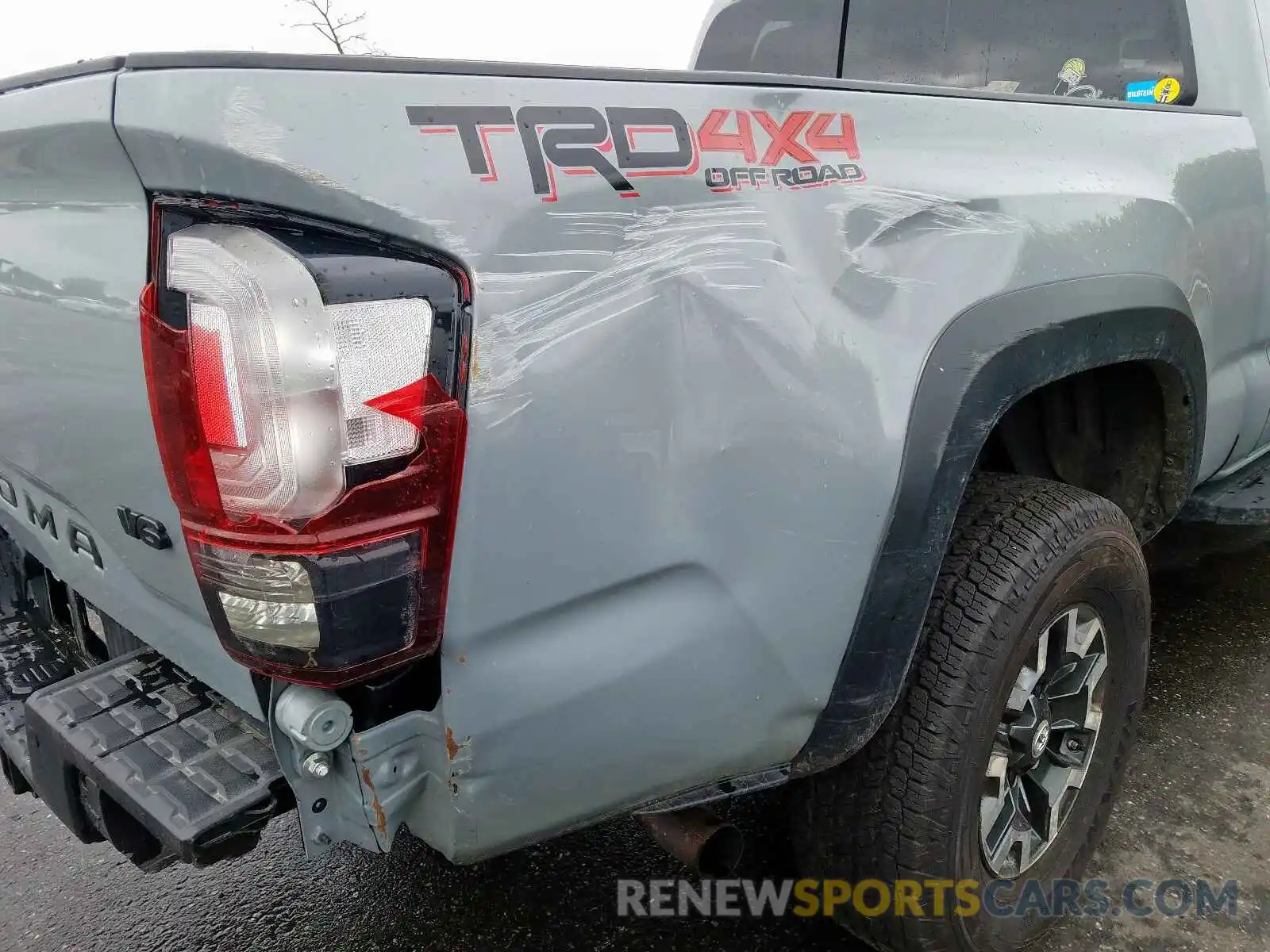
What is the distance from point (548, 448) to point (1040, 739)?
51.4 inches

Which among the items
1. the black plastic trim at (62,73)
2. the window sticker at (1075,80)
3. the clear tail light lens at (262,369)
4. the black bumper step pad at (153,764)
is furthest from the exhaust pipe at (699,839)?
the window sticker at (1075,80)

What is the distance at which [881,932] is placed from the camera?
5.83 ft

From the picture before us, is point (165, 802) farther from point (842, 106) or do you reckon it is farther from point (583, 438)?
point (842, 106)

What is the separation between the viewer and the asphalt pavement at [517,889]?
2.07 meters

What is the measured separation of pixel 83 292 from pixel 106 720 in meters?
0.64

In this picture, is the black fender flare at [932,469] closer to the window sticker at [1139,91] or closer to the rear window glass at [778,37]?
the window sticker at [1139,91]

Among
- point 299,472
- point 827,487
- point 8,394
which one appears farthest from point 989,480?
point 8,394

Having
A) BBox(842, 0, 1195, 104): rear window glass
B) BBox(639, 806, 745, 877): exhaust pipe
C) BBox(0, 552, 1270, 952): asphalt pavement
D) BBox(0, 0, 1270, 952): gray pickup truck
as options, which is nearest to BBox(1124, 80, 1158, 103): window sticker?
BBox(842, 0, 1195, 104): rear window glass

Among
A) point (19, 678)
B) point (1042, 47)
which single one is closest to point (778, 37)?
point (1042, 47)

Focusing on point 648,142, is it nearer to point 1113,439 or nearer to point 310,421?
point 310,421

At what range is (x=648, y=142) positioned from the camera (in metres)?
1.21

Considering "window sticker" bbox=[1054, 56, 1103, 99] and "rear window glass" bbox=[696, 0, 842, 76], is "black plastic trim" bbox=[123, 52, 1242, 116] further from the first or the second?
"rear window glass" bbox=[696, 0, 842, 76]

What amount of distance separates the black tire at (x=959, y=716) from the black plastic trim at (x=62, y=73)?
4.62 feet

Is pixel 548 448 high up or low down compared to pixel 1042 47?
down
